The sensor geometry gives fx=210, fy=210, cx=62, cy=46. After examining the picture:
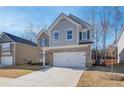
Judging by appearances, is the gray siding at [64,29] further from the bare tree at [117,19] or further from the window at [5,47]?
the window at [5,47]

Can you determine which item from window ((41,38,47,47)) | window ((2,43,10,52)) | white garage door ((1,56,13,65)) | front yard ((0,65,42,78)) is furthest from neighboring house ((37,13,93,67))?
window ((2,43,10,52))

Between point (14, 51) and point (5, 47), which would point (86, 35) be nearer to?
point (14, 51)

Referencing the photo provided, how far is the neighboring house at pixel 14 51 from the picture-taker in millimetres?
22625

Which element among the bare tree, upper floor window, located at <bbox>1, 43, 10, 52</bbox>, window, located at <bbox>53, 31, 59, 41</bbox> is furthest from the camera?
upper floor window, located at <bbox>1, 43, 10, 52</bbox>

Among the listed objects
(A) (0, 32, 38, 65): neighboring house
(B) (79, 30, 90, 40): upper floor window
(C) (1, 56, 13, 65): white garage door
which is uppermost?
(B) (79, 30, 90, 40): upper floor window

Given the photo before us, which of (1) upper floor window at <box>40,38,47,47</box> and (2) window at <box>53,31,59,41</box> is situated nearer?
(2) window at <box>53,31,59,41</box>

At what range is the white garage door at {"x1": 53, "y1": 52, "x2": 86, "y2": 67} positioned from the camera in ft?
55.2

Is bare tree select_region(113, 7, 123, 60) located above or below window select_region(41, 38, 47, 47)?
above

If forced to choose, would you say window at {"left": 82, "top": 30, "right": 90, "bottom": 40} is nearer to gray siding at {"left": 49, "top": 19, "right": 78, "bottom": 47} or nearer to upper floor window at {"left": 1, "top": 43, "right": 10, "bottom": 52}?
gray siding at {"left": 49, "top": 19, "right": 78, "bottom": 47}

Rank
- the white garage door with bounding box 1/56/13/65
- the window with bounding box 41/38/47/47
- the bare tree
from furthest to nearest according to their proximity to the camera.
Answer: the white garage door with bounding box 1/56/13/65 < the window with bounding box 41/38/47/47 < the bare tree

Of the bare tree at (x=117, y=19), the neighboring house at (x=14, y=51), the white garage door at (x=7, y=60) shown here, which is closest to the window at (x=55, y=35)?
the neighboring house at (x=14, y=51)

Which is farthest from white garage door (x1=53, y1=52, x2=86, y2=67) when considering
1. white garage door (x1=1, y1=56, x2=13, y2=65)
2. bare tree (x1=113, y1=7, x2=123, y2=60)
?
white garage door (x1=1, y1=56, x2=13, y2=65)
